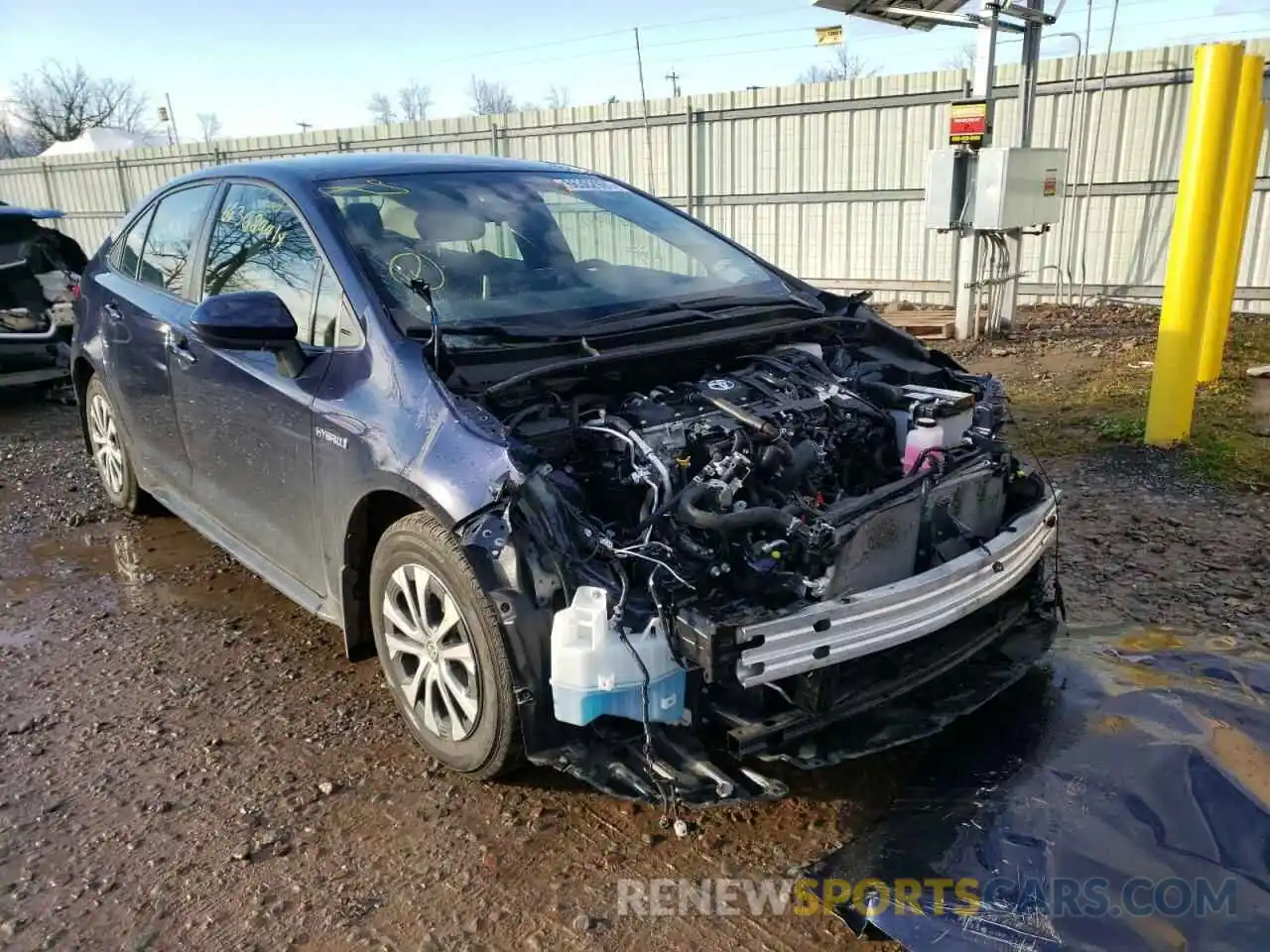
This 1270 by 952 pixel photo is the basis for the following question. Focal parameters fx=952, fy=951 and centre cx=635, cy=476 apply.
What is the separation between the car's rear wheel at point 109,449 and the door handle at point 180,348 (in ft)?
3.65

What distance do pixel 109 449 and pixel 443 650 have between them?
3359 mm

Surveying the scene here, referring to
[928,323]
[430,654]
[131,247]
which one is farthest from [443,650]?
[928,323]

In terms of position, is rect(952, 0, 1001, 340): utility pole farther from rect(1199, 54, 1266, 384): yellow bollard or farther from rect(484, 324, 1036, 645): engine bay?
rect(484, 324, 1036, 645): engine bay

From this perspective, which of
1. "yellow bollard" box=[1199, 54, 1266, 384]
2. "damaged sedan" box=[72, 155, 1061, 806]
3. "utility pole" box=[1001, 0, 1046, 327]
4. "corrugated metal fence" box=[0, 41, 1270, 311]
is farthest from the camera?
"corrugated metal fence" box=[0, 41, 1270, 311]

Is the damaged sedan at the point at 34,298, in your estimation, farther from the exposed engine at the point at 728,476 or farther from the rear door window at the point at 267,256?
the exposed engine at the point at 728,476

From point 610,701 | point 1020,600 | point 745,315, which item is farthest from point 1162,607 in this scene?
point 610,701

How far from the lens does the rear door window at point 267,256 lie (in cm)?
325

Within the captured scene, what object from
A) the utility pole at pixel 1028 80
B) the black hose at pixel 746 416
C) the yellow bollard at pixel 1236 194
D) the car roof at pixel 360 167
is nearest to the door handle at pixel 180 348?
the car roof at pixel 360 167

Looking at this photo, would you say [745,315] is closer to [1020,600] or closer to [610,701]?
[1020,600]

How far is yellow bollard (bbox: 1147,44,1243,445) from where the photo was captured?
5.29m

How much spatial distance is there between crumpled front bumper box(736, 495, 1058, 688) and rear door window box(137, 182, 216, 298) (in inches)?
120

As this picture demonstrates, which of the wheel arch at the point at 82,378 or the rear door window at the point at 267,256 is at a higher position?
the rear door window at the point at 267,256

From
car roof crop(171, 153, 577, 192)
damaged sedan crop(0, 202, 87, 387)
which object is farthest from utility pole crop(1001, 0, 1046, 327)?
damaged sedan crop(0, 202, 87, 387)

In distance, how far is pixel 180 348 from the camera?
3.88 meters
